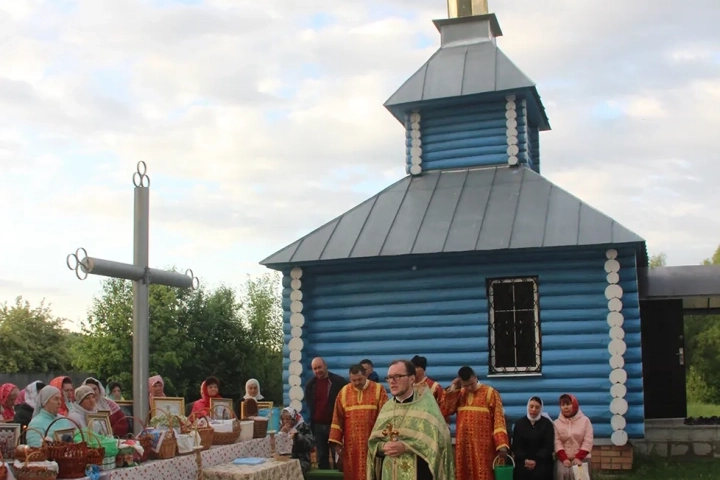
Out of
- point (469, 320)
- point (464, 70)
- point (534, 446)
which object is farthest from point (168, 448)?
point (464, 70)

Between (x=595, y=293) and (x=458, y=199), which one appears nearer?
(x=595, y=293)

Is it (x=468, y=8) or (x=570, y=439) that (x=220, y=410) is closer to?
(x=570, y=439)

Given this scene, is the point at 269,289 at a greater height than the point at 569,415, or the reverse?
the point at 269,289

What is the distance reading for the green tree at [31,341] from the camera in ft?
85.9

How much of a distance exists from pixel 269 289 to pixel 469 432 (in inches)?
1200

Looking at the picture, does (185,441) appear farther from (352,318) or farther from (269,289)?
(269,289)

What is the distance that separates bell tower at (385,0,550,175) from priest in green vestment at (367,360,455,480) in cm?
714

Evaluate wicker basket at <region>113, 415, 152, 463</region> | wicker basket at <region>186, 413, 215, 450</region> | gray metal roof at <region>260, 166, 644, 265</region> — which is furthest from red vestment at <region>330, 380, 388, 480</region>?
gray metal roof at <region>260, 166, 644, 265</region>

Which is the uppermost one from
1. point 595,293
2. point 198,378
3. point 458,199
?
point 458,199

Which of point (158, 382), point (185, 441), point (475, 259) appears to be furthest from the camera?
point (475, 259)

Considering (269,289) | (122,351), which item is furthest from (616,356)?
(269,289)

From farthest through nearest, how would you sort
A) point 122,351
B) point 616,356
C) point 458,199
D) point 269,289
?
point 269,289
point 122,351
point 458,199
point 616,356

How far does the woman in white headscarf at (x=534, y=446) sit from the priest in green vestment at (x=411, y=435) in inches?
97.8

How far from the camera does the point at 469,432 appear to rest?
25.4ft
